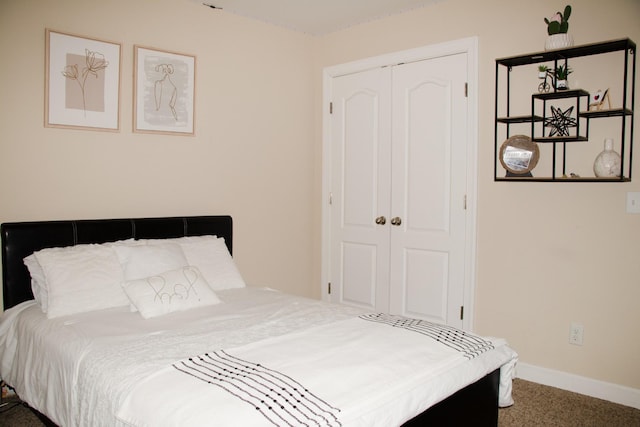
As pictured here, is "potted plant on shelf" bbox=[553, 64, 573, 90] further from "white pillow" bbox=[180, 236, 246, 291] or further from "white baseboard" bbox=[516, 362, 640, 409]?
"white pillow" bbox=[180, 236, 246, 291]

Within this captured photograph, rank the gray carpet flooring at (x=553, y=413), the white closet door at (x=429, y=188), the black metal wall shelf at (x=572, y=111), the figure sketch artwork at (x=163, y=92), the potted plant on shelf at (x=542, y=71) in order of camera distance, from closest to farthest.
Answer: the gray carpet flooring at (x=553, y=413) → the black metal wall shelf at (x=572, y=111) → the potted plant on shelf at (x=542, y=71) → the figure sketch artwork at (x=163, y=92) → the white closet door at (x=429, y=188)

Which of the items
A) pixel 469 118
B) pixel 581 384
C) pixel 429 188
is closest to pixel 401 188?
pixel 429 188

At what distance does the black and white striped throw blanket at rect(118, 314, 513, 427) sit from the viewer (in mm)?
1476

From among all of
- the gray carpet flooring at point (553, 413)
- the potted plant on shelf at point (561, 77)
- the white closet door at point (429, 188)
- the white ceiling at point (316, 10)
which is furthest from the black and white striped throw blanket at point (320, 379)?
the white ceiling at point (316, 10)

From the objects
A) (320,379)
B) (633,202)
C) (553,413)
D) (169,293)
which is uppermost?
(633,202)

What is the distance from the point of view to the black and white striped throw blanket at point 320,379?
4.84ft

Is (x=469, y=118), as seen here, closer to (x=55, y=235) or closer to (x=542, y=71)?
(x=542, y=71)

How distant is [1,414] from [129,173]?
1539mm

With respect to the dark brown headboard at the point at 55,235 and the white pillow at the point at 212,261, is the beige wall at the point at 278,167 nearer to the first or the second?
the dark brown headboard at the point at 55,235

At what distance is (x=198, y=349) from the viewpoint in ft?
6.46

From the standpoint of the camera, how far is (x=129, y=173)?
321cm

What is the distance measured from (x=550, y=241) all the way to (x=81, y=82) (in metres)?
3.05

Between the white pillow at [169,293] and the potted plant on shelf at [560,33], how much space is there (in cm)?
242

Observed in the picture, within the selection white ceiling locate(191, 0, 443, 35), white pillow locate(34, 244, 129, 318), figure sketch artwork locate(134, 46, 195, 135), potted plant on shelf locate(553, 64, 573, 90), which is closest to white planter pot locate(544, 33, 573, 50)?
potted plant on shelf locate(553, 64, 573, 90)
